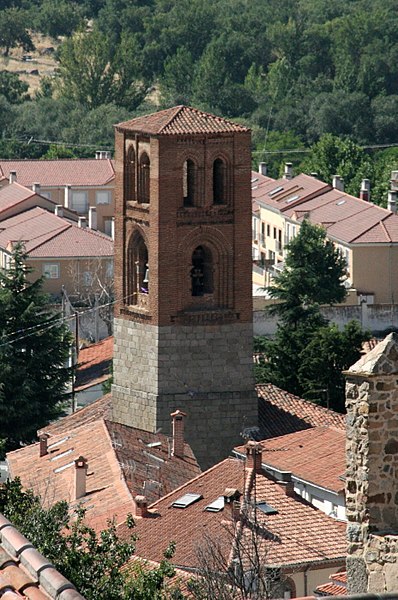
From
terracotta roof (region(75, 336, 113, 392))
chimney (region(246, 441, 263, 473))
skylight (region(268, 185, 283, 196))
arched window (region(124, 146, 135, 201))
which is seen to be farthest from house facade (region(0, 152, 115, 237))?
chimney (region(246, 441, 263, 473))

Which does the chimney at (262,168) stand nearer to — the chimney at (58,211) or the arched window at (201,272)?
the chimney at (58,211)

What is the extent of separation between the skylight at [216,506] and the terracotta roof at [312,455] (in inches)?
156

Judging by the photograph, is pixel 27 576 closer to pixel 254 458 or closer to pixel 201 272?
pixel 254 458

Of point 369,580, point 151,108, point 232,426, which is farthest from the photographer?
point 151,108

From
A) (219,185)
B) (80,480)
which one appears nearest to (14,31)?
(219,185)

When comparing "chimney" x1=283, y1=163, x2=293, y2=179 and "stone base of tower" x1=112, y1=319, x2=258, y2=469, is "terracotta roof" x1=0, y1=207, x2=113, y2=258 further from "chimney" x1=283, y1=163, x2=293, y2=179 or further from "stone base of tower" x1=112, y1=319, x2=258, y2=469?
"stone base of tower" x1=112, y1=319, x2=258, y2=469

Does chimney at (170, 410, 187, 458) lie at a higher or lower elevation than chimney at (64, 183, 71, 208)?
lower

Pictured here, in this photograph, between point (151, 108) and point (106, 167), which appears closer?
point (106, 167)

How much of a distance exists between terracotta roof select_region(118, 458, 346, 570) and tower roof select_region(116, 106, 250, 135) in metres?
12.9

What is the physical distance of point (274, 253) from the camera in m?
91.6

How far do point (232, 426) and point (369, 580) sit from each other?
32.5 metres

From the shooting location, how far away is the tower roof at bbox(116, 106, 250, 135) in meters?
50.2

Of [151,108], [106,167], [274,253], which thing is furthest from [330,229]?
[151,108]

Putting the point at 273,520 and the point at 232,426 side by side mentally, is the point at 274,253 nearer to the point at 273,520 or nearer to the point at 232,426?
the point at 232,426
